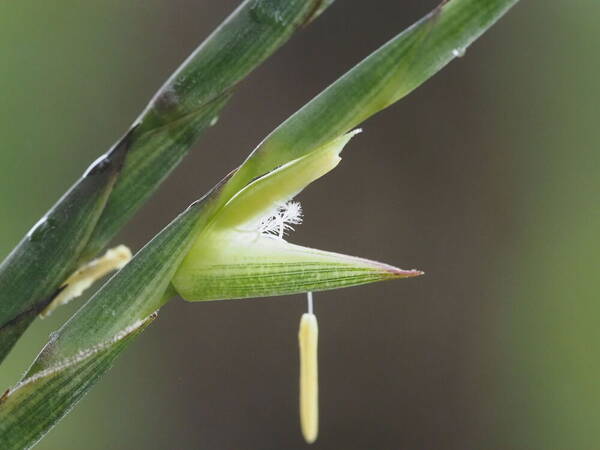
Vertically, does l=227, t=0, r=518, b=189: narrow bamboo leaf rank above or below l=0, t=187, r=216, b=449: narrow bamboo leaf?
above

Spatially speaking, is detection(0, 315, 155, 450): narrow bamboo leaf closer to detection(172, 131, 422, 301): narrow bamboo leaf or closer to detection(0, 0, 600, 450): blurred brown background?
detection(172, 131, 422, 301): narrow bamboo leaf

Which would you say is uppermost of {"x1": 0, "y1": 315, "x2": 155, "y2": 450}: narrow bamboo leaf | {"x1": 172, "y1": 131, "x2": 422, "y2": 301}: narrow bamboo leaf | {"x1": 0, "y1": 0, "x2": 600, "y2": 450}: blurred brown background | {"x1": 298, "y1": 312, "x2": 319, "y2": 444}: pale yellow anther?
{"x1": 0, "y1": 0, "x2": 600, "y2": 450}: blurred brown background

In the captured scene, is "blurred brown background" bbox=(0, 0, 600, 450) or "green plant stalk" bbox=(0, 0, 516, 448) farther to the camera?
"blurred brown background" bbox=(0, 0, 600, 450)

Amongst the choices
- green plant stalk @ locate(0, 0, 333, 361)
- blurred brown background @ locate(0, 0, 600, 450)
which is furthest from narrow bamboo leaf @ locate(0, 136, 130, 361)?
blurred brown background @ locate(0, 0, 600, 450)

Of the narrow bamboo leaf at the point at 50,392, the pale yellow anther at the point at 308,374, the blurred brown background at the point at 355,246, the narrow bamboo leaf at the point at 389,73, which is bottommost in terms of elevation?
the narrow bamboo leaf at the point at 50,392

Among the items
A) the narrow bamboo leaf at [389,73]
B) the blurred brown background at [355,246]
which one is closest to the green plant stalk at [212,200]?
the narrow bamboo leaf at [389,73]

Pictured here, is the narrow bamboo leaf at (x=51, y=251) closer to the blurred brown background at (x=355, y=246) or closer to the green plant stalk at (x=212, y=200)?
the green plant stalk at (x=212, y=200)

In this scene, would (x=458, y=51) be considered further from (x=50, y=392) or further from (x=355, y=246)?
(x=355, y=246)
